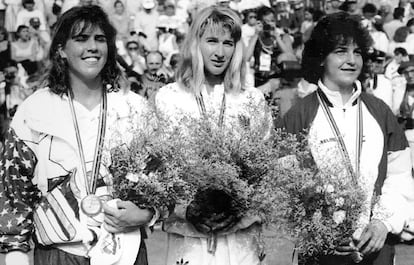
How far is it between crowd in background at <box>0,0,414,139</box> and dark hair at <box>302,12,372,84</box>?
6.49 meters

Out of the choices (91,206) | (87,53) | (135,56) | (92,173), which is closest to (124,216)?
(91,206)

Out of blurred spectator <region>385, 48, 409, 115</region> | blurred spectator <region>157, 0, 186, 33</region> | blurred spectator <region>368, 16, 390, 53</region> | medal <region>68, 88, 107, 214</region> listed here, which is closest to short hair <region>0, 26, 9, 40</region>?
blurred spectator <region>157, 0, 186, 33</region>

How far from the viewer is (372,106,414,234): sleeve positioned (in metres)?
4.64

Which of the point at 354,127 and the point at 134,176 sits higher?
the point at 354,127

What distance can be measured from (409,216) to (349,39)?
1.06 meters

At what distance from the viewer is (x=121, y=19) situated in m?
13.6

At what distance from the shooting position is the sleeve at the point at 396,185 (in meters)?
4.64

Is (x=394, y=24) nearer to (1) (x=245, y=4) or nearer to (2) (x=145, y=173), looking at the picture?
(1) (x=245, y=4)

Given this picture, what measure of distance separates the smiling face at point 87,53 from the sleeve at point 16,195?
0.49 m

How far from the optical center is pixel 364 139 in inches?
188

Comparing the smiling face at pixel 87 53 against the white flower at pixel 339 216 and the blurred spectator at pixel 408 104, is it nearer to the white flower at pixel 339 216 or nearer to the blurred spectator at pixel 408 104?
the white flower at pixel 339 216

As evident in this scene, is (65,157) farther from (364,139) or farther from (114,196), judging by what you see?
(364,139)

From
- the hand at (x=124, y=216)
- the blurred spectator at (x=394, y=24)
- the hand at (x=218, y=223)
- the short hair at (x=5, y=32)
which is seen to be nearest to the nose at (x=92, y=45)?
the hand at (x=124, y=216)

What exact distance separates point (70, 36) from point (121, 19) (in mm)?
9275
